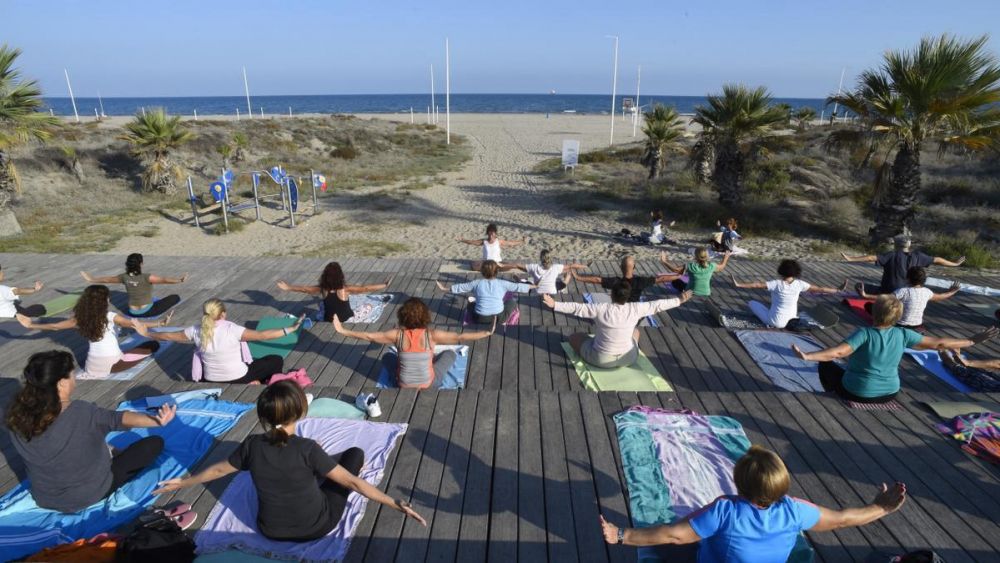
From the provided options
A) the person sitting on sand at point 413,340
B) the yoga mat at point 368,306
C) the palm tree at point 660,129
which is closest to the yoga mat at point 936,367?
the person sitting on sand at point 413,340

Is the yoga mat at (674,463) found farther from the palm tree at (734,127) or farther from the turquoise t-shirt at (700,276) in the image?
the palm tree at (734,127)

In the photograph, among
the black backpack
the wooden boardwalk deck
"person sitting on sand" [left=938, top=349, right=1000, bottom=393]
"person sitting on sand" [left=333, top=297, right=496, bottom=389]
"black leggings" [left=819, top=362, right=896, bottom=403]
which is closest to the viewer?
the black backpack

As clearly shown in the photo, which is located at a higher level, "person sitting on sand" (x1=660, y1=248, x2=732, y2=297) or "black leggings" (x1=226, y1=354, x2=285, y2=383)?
"person sitting on sand" (x1=660, y1=248, x2=732, y2=297)

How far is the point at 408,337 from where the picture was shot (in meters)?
5.19

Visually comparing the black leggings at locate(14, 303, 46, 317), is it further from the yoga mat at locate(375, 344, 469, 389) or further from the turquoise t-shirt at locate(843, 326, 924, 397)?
the turquoise t-shirt at locate(843, 326, 924, 397)

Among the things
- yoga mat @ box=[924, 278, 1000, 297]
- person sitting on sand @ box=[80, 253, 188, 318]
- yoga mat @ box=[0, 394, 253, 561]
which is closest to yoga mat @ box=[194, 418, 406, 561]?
yoga mat @ box=[0, 394, 253, 561]

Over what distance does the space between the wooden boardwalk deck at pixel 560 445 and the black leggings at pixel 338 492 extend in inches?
7.7

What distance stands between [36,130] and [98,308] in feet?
A: 39.2

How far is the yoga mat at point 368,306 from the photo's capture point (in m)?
7.76

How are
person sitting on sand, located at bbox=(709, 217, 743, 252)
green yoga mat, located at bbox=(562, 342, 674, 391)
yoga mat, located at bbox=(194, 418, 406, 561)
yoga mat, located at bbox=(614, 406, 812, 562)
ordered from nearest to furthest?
1. yoga mat, located at bbox=(194, 418, 406, 561)
2. yoga mat, located at bbox=(614, 406, 812, 562)
3. green yoga mat, located at bbox=(562, 342, 674, 391)
4. person sitting on sand, located at bbox=(709, 217, 743, 252)

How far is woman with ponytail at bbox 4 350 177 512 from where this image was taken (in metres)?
3.25

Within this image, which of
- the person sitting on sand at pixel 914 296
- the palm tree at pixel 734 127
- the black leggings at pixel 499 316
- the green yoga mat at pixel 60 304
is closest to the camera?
the person sitting on sand at pixel 914 296

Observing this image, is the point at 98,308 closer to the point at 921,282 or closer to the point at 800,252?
the point at 921,282

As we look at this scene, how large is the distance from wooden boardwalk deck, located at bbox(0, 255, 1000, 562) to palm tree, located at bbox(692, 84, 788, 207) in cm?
1020
